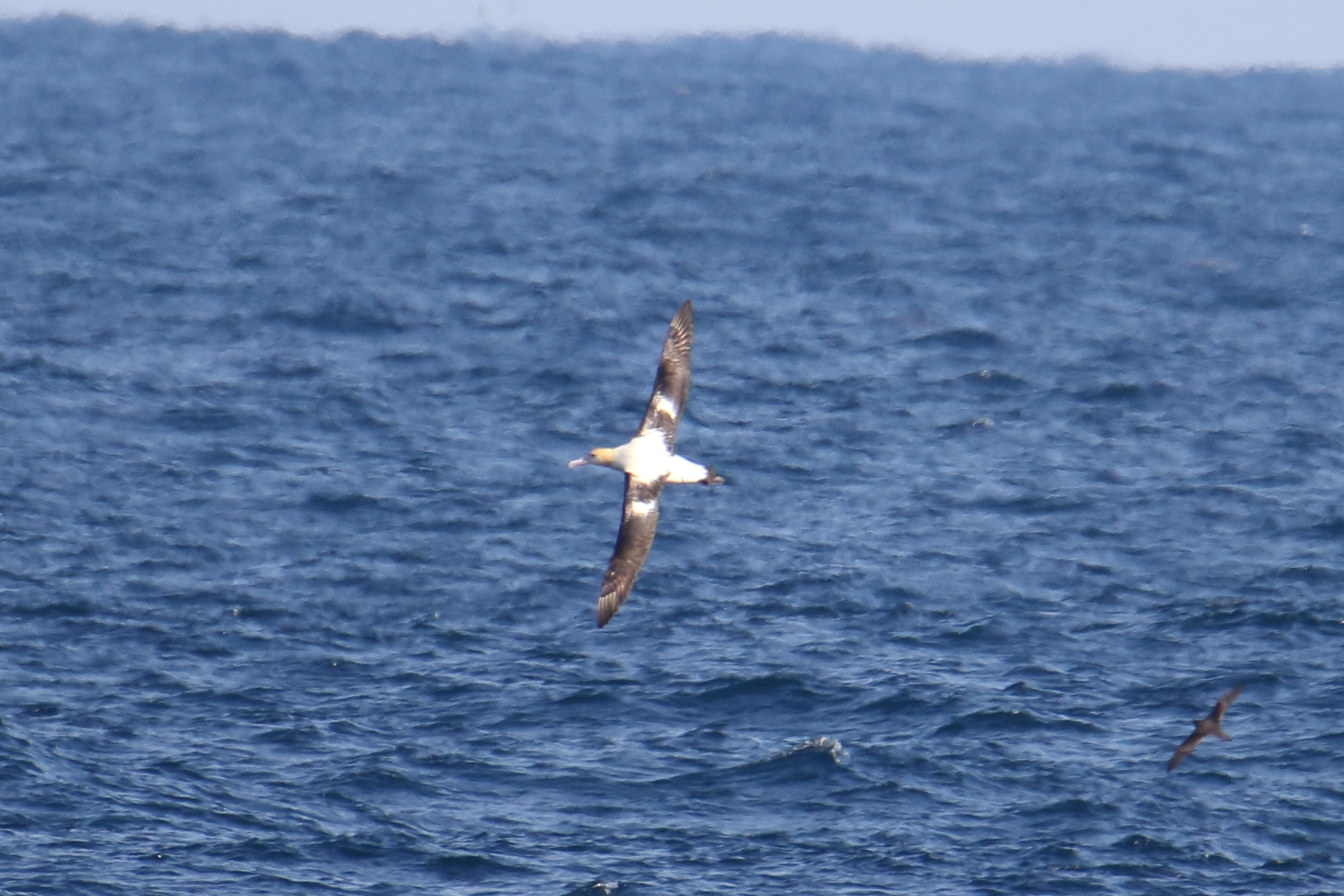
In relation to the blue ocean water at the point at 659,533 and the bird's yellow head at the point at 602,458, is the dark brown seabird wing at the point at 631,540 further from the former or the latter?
the blue ocean water at the point at 659,533

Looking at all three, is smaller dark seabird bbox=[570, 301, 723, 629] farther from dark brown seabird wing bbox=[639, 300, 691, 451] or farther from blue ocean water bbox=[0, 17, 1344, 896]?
blue ocean water bbox=[0, 17, 1344, 896]

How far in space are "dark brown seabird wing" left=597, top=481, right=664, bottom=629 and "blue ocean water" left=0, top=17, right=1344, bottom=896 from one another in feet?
30.7

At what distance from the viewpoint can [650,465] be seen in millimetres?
24844

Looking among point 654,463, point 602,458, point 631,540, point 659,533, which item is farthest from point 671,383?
point 659,533

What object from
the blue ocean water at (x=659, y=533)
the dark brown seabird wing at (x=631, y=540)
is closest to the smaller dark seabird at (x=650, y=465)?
Answer: the dark brown seabird wing at (x=631, y=540)

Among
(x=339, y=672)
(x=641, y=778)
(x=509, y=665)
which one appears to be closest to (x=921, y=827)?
(x=641, y=778)

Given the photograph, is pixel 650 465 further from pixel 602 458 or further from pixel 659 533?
pixel 659 533

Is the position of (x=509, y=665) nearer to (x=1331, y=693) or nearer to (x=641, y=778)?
(x=641, y=778)

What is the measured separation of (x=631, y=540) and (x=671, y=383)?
259 centimetres

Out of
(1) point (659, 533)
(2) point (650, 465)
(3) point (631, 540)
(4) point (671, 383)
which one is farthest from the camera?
(1) point (659, 533)

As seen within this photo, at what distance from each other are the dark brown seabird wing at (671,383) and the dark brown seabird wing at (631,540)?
0.88m

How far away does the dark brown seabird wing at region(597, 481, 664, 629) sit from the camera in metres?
23.3

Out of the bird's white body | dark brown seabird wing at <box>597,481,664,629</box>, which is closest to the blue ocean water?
dark brown seabird wing at <box>597,481,664,629</box>

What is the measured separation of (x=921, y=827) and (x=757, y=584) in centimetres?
972
